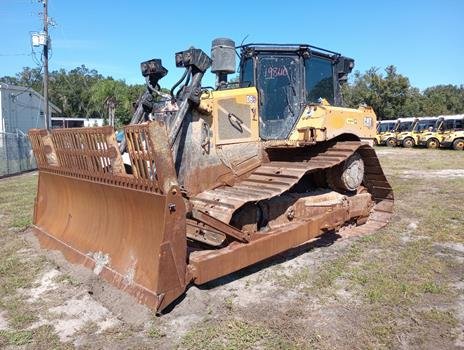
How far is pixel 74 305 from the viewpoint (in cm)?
437

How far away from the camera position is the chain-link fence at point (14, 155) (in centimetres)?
1778

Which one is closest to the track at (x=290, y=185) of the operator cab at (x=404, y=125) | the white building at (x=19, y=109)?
the white building at (x=19, y=109)

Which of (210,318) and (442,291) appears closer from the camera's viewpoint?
(210,318)

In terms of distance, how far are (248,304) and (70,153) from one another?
2.81 m

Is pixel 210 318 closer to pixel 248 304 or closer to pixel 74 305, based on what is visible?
pixel 248 304

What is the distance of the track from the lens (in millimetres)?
4793

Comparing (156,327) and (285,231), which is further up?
(285,231)

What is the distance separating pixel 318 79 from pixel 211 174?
8.19 feet

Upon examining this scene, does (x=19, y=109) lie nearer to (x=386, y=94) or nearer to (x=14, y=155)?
(x=14, y=155)

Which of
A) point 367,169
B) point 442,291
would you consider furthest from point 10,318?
point 367,169

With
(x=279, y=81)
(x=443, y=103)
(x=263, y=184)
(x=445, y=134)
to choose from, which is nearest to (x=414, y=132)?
(x=445, y=134)

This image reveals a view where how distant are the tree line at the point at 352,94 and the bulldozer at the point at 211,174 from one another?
28415 millimetres

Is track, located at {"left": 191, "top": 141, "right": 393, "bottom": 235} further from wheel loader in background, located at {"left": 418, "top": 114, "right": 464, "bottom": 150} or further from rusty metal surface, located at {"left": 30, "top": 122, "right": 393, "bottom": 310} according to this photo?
wheel loader in background, located at {"left": 418, "top": 114, "right": 464, "bottom": 150}

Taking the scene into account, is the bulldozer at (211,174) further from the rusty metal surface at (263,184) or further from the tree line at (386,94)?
the tree line at (386,94)
